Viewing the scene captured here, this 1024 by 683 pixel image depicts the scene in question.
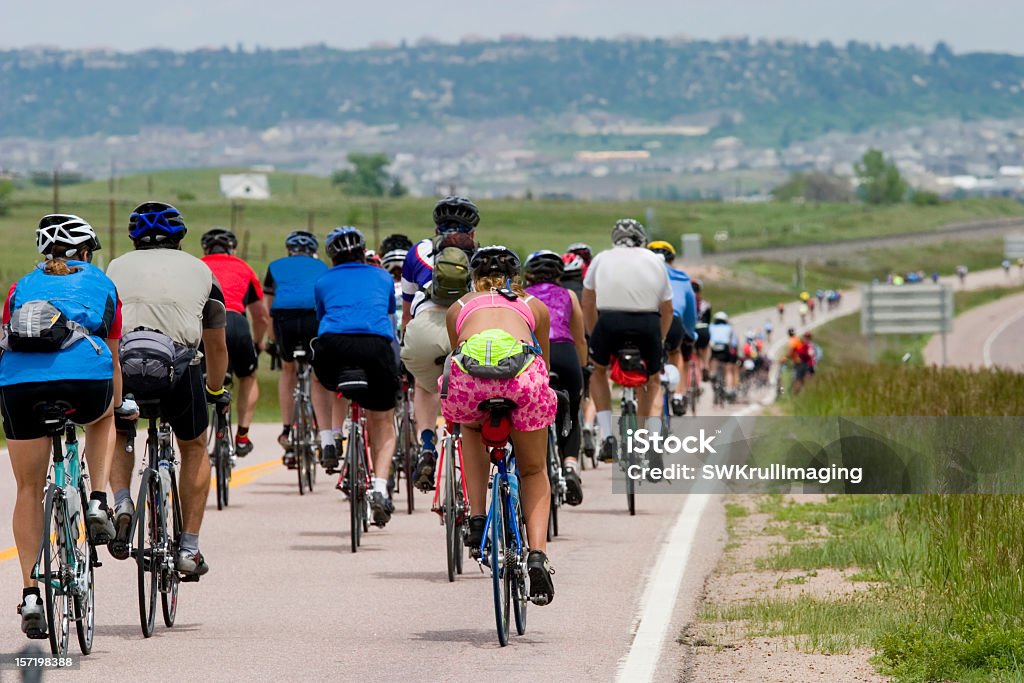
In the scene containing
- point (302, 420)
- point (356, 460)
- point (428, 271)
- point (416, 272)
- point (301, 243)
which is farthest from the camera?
point (301, 243)

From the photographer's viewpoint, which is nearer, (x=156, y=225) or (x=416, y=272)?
(x=156, y=225)

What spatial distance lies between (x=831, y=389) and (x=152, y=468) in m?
18.9

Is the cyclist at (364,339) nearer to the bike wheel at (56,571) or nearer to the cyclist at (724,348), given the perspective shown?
the bike wheel at (56,571)

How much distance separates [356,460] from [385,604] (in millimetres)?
2231

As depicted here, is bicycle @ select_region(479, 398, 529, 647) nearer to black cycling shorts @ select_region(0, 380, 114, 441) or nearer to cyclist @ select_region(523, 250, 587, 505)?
black cycling shorts @ select_region(0, 380, 114, 441)

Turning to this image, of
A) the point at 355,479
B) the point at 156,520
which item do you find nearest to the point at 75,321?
the point at 156,520

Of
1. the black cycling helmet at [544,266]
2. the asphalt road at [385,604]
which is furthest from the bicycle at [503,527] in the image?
the black cycling helmet at [544,266]

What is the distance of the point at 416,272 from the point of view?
→ 12648 millimetres

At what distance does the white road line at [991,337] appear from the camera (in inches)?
3714

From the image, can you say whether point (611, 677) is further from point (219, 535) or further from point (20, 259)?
point (20, 259)

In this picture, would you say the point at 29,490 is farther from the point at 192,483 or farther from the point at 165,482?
the point at 192,483

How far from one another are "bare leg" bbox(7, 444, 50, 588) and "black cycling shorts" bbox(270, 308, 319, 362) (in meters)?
7.70

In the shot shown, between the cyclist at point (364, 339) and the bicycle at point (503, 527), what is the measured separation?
3.32 m

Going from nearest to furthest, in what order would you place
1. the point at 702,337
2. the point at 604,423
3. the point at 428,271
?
the point at 428,271 → the point at 604,423 → the point at 702,337
